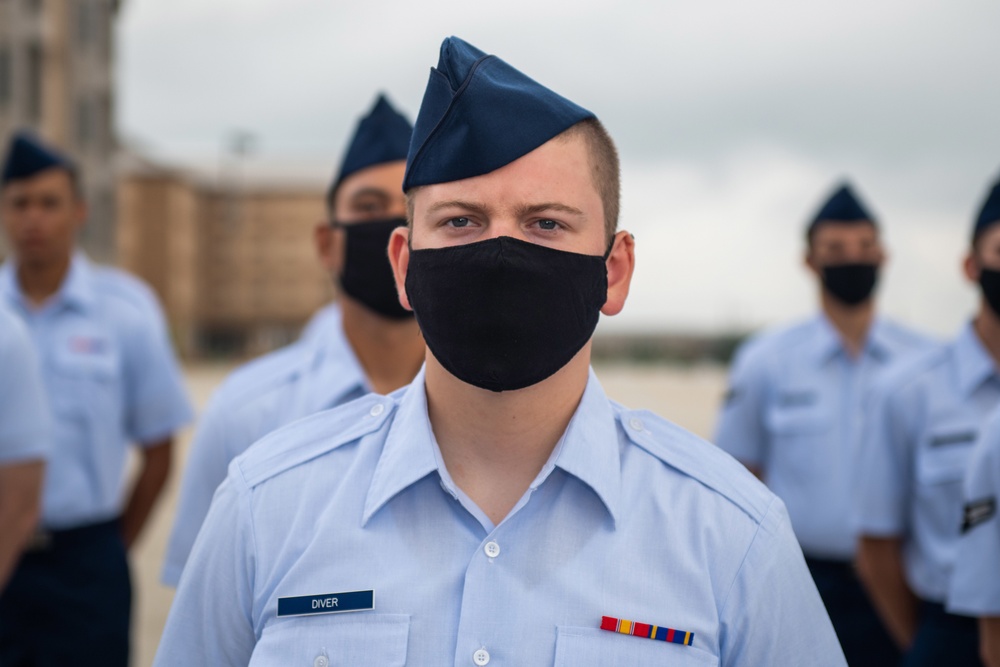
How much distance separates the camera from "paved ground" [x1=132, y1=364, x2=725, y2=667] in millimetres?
7605

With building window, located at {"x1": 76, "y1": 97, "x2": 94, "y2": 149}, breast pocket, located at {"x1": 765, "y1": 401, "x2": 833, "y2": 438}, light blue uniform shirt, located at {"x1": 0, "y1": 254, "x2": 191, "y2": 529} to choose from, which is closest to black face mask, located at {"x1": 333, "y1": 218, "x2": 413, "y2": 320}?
light blue uniform shirt, located at {"x1": 0, "y1": 254, "x2": 191, "y2": 529}

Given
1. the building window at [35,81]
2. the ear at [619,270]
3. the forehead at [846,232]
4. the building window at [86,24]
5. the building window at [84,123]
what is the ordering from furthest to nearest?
the building window at [84,123]
the building window at [86,24]
the building window at [35,81]
the forehead at [846,232]
the ear at [619,270]

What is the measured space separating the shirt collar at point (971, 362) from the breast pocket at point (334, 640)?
290 cm

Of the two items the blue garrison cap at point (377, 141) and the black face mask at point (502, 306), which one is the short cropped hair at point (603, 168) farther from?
the blue garrison cap at point (377, 141)

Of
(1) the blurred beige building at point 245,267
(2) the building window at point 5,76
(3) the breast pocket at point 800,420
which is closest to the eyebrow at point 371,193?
(3) the breast pocket at point 800,420

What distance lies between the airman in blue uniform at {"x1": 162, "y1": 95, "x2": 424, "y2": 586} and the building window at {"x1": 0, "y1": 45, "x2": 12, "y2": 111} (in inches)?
1226

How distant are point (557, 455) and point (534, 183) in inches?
18.0

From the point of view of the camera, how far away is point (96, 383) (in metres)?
4.73

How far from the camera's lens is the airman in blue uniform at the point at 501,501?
1.86 metres

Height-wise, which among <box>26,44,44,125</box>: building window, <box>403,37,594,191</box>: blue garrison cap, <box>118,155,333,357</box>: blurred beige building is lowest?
<box>118,155,333,357</box>: blurred beige building

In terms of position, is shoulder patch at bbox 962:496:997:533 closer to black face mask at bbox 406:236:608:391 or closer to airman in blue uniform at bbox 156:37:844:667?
airman in blue uniform at bbox 156:37:844:667

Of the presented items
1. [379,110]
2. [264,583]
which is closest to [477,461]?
[264,583]

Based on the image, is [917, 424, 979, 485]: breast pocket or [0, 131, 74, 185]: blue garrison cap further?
[0, 131, 74, 185]: blue garrison cap

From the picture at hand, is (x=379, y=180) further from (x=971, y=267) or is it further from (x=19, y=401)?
(x=971, y=267)
